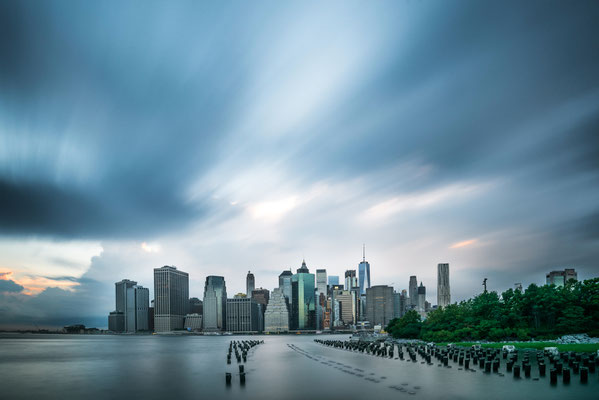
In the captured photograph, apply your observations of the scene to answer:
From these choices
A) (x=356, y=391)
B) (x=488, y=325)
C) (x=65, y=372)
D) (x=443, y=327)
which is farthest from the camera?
(x=443, y=327)

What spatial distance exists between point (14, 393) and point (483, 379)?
188ft

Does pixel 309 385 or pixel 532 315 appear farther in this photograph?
pixel 532 315

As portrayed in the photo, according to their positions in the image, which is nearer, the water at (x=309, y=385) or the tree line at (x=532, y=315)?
the water at (x=309, y=385)

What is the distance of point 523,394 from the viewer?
133 ft

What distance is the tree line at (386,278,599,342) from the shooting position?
292 feet

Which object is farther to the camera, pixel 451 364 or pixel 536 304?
pixel 536 304

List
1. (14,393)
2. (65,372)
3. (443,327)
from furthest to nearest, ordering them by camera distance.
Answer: (443,327) < (65,372) < (14,393)

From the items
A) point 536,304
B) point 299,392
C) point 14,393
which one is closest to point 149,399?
point 299,392

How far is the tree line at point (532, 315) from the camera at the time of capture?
8888 cm

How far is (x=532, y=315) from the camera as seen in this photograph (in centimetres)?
10006

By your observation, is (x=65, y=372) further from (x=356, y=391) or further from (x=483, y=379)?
(x=483, y=379)

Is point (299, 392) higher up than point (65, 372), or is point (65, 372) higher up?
point (299, 392)

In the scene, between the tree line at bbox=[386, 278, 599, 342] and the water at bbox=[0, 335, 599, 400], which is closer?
the water at bbox=[0, 335, 599, 400]

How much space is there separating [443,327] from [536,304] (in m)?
25.5
